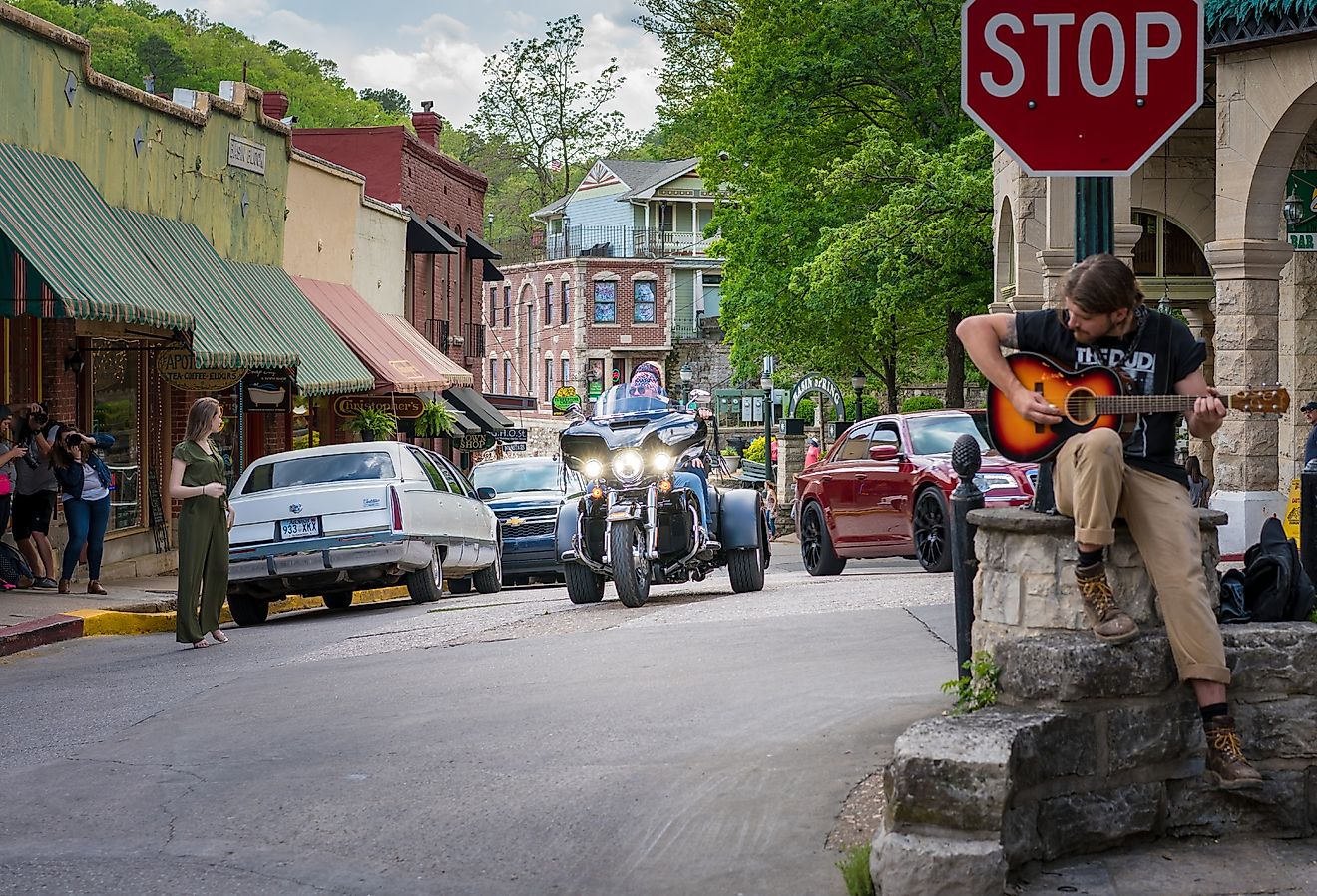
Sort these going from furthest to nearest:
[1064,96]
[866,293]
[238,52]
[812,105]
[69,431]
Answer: [238,52] → [812,105] → [866,293] → [69,431] → [1064,96]

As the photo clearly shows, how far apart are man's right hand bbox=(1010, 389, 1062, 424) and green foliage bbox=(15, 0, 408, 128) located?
2657 inches

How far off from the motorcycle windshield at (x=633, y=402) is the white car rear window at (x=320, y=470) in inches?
99.9

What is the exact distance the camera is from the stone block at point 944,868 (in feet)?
17.9

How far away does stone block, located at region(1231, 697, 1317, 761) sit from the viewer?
6.37 meters

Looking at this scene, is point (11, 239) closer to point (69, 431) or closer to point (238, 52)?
point (69, 431)

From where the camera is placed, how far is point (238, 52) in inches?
3189

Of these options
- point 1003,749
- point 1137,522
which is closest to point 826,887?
point 1003,749

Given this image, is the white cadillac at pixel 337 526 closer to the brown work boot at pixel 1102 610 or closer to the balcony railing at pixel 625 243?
the brown work boot at pixel 1102 610

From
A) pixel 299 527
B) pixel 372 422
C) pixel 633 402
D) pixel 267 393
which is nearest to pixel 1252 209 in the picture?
pixel 633 402

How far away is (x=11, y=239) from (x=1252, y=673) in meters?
12.8

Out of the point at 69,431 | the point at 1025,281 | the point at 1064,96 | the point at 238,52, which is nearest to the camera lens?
the point at 1064,96

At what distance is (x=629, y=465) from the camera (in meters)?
15.5

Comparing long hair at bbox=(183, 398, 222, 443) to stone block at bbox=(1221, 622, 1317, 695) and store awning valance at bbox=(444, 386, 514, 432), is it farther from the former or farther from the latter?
store awning valance at bbox=(444, 386, 514, 432)

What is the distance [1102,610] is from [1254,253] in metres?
11.3
